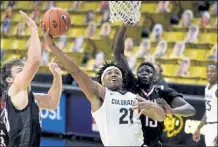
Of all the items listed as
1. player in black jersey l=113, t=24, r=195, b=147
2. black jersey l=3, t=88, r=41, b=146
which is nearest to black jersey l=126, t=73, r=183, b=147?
player in black jersey l=113, t=24, r=195, b=147

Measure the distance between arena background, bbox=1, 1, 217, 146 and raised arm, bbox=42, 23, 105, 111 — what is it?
4.66 meters

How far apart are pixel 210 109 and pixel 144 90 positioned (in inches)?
105

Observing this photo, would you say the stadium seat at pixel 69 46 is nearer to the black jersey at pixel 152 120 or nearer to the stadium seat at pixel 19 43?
the stadium seat at pixel 19 43

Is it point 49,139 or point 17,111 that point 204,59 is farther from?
point 17,111

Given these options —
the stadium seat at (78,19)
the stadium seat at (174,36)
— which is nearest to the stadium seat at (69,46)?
the stadium seat at (78,19)

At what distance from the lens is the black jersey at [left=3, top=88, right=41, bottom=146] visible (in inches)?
202

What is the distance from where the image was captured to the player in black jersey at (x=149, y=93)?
19.8ft

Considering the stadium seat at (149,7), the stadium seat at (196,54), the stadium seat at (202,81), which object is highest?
the stadium seat at (149,7)

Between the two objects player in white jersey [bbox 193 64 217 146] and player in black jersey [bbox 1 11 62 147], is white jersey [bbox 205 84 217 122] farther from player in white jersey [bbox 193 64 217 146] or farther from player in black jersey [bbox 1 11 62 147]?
player in black jersey [bbox 1 11 62 147]

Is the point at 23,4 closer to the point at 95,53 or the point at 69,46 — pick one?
the point at 69,46

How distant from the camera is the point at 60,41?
14820 millimetres

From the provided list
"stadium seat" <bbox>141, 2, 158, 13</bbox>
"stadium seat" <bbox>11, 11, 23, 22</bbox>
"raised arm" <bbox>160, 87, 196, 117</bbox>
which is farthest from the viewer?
"stadium seat" <bbox>11, 11, 23, 22</bbox>

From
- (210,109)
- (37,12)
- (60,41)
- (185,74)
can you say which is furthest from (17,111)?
(37,12)

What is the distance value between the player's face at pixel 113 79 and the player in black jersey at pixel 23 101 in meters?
0.54
